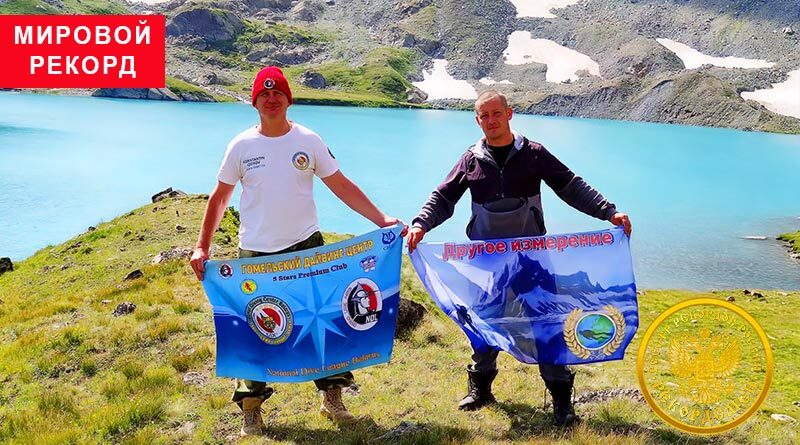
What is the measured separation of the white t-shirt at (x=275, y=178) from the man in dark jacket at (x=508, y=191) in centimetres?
127

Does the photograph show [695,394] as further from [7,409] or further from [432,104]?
[432,104]

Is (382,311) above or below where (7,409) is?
above

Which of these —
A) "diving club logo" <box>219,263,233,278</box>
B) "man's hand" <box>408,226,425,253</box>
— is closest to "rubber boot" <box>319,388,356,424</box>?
"diving club logo" <box>219,263,233,278</box>

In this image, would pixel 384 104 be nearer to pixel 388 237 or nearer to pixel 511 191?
pixel 388 237

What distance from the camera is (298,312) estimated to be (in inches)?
242

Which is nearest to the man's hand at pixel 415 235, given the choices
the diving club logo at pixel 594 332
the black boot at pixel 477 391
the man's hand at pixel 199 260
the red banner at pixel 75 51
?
the black boot at pixel 477 391

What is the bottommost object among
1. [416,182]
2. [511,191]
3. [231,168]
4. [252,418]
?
[252,418]

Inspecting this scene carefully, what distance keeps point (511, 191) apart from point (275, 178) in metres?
2.44

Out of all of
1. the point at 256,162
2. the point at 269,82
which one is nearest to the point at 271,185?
the point at 256,162

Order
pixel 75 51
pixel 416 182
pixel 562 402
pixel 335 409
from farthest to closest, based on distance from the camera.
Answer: pixel 75 51 < pixel 416 182 < pixel 335 409 < pixel 562 402

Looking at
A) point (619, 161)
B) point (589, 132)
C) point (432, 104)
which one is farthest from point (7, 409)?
point (432, 104)

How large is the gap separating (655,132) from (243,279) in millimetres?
131642

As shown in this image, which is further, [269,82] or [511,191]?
[511,191]

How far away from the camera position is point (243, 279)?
602 centimetres
